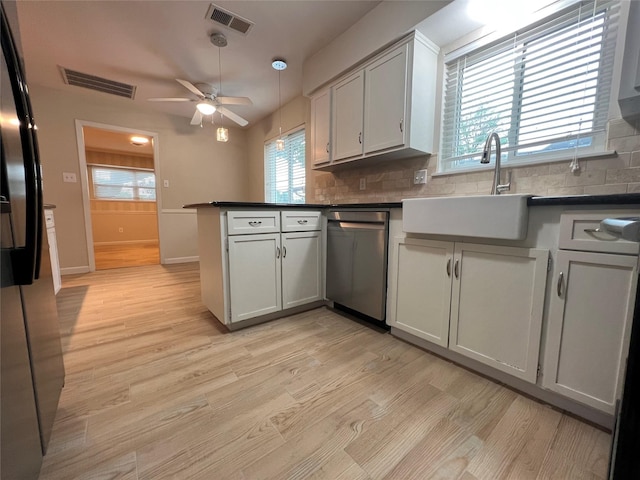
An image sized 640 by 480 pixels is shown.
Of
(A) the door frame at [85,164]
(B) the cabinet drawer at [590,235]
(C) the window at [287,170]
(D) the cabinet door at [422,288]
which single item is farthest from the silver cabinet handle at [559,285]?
(A) the door frame at [85,164]

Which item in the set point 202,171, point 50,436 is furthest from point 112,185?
point 50,436

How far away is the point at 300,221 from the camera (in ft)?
6.70

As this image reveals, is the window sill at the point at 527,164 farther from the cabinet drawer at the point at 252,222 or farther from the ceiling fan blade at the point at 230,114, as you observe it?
the ceiling fan blade at the point at 230,114

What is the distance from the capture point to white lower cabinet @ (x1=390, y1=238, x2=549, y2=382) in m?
1.14

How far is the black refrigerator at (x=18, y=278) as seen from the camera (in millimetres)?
622

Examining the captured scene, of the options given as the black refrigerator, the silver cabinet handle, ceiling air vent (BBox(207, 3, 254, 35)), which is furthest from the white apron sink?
ceiling air vent (BBox(207, 3, 254, 35))

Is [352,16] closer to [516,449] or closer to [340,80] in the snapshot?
[340,80]

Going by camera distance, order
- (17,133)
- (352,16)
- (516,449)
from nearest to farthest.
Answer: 1. (17,133)
2. (516,449)
3. (352,16)

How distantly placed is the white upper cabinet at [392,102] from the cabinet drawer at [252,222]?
947 millimetres

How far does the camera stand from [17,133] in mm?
720

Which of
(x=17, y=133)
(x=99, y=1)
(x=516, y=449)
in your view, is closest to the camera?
(x=17, y=133)

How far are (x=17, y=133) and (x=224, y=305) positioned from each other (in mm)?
1289

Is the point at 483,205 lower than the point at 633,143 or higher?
lower

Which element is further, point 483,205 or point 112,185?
point 112,185
